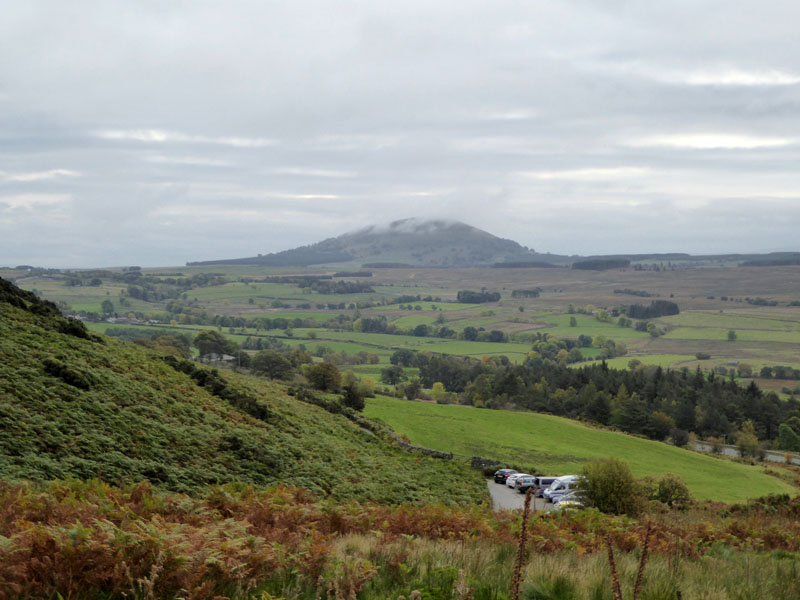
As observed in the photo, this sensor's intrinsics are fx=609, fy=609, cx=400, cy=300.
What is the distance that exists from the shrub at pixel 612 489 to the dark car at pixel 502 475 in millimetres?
10540

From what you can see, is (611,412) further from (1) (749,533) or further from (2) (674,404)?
(1) (749,533)

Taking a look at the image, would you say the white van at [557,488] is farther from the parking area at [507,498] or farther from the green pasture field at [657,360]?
the green pasture field at [657,360]

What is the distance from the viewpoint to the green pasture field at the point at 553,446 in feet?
151

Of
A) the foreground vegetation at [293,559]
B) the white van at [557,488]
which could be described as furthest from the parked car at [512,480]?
the foreground vegetation at [293,559]

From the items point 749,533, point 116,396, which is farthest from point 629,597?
point 116,396

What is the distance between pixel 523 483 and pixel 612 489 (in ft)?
27.1

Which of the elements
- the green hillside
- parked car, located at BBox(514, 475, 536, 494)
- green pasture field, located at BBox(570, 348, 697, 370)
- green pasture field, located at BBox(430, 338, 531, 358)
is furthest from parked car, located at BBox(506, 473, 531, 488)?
green pasture field, located at BBox(430, 338, 531, 358)

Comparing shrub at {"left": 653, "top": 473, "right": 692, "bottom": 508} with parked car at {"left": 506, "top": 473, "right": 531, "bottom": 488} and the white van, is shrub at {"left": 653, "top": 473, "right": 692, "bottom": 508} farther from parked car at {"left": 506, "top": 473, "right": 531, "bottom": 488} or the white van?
parked car at {"left": 506, "top": 473, "right": 531, "bottom": 488}

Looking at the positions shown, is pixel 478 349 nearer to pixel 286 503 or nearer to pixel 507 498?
pixel 507 498

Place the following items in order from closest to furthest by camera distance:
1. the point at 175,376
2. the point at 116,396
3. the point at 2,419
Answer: the point at 2,419
the point at 116,396
the point at 175,376

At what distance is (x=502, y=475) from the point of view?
38406 mm

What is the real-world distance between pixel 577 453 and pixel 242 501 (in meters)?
44.9

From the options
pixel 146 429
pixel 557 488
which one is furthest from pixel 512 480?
pixel 146 429

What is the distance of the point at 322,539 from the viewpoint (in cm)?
928
